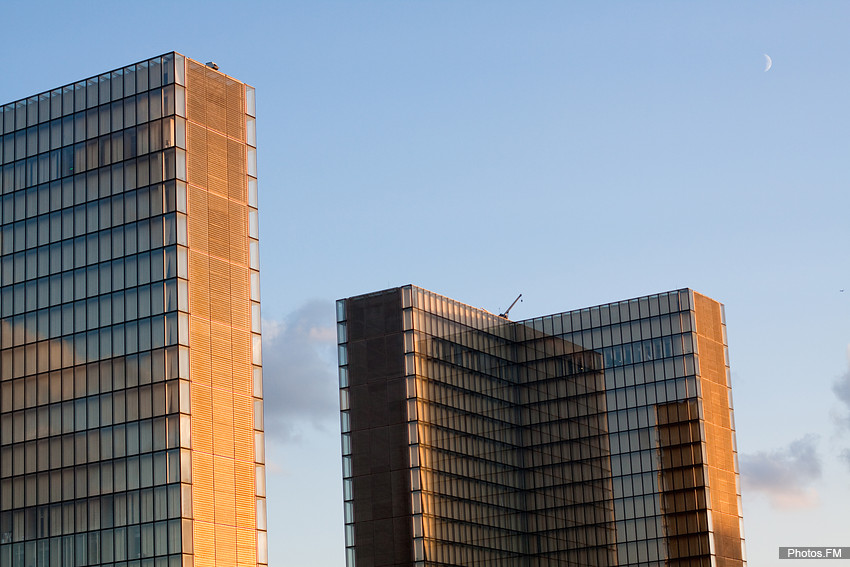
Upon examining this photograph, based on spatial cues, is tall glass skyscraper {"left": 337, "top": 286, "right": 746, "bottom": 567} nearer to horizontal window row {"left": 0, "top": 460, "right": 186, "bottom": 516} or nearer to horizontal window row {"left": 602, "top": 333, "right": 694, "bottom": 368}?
horizontal window row {"left": 602, "top": 333, "right": 694, "bottom": 368}

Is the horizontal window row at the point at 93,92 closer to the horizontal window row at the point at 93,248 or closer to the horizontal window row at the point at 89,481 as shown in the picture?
the horizontal window row at the point at 93,248

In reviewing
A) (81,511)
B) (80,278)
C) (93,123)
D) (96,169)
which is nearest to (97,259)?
(80,278)

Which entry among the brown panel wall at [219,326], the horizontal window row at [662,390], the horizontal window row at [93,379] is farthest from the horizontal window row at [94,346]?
the horizontal window row at [662,390]

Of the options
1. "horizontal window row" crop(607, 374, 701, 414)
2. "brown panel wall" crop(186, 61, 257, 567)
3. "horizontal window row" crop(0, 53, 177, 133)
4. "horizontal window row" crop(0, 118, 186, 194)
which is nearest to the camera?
"brown panel wall" crop(186, 61, 257, 567)

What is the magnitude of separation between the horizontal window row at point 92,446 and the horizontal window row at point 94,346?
4501mm

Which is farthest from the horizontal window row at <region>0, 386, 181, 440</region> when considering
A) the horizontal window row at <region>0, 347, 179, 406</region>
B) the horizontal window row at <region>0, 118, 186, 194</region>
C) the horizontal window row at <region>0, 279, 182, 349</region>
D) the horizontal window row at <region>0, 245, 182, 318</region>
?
the horizontal window row at <region>0, 118, 186, 194</region>

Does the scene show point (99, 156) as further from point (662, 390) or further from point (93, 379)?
point (662, 390)

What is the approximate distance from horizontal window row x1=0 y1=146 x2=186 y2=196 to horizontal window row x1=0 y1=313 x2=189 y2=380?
8.91m

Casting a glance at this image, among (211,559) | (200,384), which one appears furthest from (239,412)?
(211,559)

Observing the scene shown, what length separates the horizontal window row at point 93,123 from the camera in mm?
87875

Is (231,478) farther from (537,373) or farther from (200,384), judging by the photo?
(537,373)

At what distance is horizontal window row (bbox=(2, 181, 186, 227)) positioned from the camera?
86500 mm

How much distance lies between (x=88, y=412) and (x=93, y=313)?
20.2 feet

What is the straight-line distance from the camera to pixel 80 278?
8919 cm
